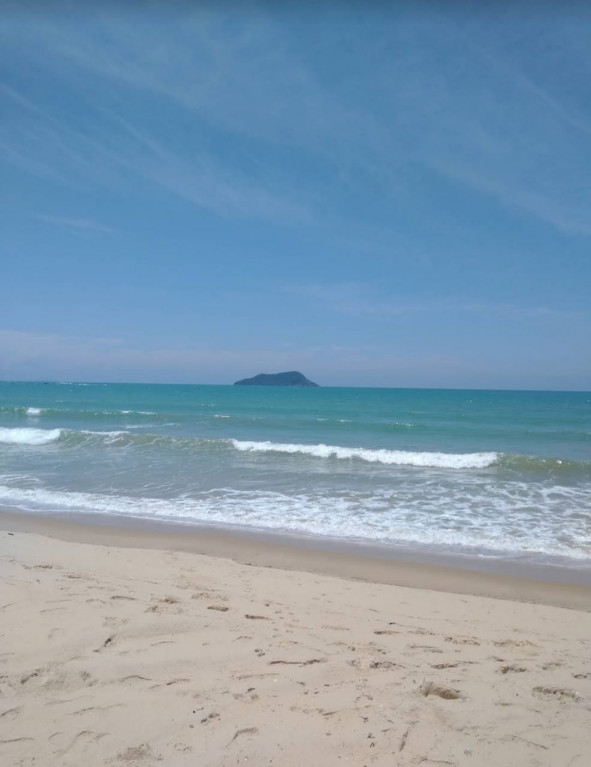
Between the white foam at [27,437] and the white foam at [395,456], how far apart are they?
8.15 meters

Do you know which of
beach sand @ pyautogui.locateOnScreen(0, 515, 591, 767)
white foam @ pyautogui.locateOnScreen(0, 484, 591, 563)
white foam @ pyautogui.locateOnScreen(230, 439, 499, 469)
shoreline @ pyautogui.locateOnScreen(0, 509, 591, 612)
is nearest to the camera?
beach sand @ pyautogui.locateOnScreen(0, 515, 591, 767)

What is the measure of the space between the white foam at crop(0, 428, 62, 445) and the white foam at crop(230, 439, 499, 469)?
815cm

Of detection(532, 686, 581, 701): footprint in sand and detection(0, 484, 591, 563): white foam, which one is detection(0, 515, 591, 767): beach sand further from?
detection(0, 484, 591, 563): white foam

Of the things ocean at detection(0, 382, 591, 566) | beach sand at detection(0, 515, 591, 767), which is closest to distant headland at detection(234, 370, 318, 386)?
ocean at detection(0, 382, 591, 566)

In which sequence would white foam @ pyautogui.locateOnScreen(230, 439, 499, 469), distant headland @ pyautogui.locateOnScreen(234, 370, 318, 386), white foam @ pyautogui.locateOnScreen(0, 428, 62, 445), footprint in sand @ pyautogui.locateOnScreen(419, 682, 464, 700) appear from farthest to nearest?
distant headland @ pyautogui.locateOnScreen(234, 370, 318, 386) → white foam @ pyautogui.locateOnScreen(0, 428, 62, 445) → white foam @ pyautogui.locateOnScreen(230, 439, 499, 469) → footprint in sand @ pyautogui.locateOnScreen(419, 682, 464, 700)

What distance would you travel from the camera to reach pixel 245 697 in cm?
310

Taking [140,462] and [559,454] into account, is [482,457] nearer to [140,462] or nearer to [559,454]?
[559,454]

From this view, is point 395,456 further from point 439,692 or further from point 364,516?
point 439,692

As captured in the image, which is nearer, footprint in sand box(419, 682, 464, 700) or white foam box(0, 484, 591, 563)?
footprint in sand box(419, 682, 464, 700)

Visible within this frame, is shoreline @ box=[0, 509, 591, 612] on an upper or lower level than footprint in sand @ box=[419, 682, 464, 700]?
lower

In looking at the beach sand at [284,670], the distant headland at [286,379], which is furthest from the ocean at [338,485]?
the distant headland at [286,379]

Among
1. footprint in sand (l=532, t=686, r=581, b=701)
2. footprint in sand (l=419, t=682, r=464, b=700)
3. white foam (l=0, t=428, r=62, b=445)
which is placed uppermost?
footprint in sand (l=419, t=682, r=464, b=700)

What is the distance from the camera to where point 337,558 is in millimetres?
6637

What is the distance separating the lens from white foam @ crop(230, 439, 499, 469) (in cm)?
1517
